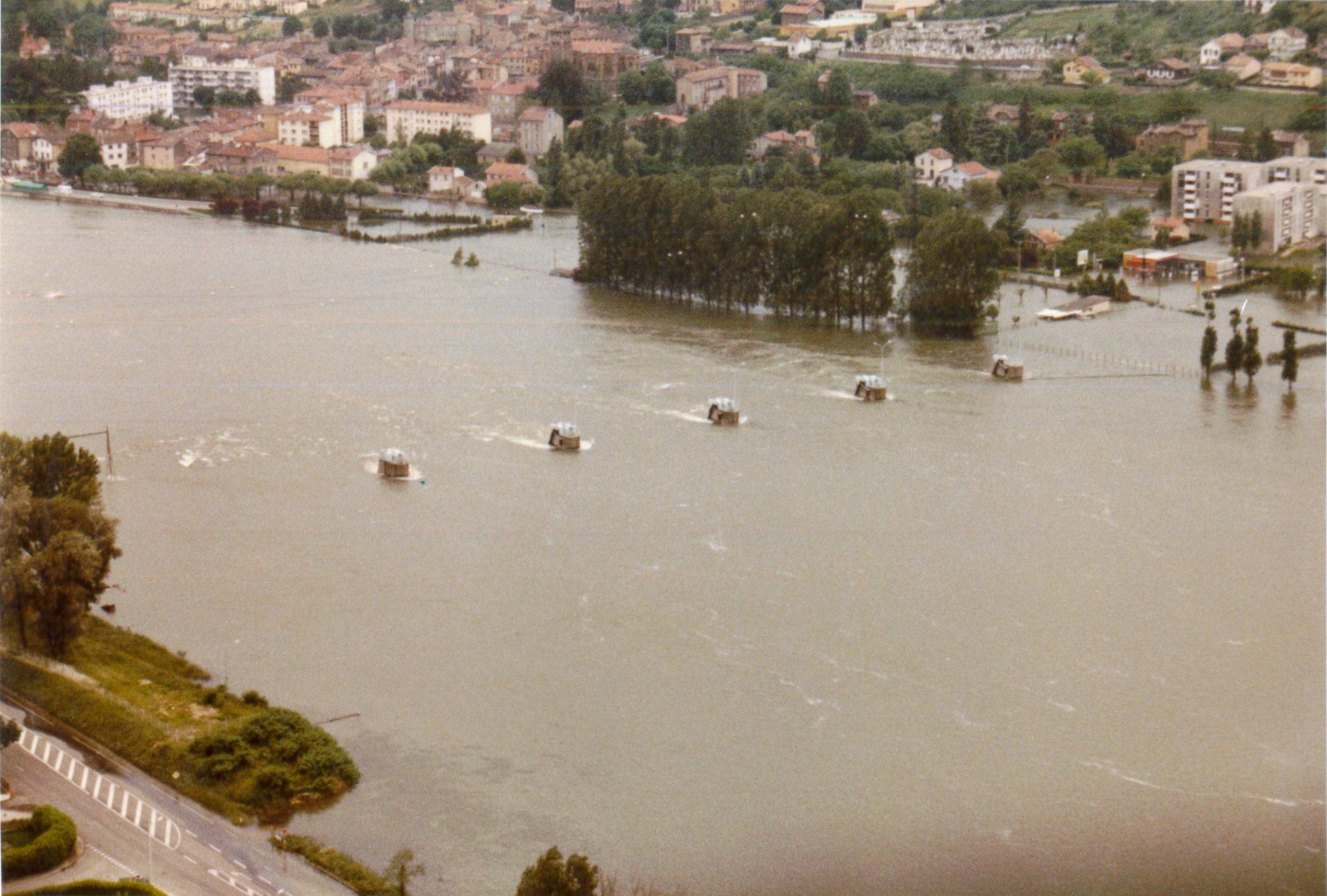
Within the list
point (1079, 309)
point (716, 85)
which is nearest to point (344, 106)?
point (716, 85)

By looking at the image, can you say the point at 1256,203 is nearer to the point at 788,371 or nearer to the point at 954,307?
the point at 954,307

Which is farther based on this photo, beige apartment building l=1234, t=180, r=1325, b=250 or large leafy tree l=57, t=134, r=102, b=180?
large leafy tree l=57, t=134, r=102, b=180

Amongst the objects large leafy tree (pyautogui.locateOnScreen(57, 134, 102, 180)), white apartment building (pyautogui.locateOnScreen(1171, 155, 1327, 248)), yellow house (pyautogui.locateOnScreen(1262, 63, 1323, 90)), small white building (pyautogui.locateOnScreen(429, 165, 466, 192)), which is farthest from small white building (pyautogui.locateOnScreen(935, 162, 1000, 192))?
large leafy tree (pyautogui.locateOnScreen(57, 134, 102, 180))

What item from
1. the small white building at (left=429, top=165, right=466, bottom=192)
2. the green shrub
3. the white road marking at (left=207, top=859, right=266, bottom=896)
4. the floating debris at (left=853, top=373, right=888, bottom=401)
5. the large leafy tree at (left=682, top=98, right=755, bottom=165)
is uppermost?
the large leafy tree at (left=682, top=98, right=755, bottom=165)

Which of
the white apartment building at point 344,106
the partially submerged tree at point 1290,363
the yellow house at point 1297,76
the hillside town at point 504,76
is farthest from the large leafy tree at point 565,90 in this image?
the partially submerged tree at point 1290,363

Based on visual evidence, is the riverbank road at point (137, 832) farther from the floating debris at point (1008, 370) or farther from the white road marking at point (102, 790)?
the floating debris at point (1008, 370)

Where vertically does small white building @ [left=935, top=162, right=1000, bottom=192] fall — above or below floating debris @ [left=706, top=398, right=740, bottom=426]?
above

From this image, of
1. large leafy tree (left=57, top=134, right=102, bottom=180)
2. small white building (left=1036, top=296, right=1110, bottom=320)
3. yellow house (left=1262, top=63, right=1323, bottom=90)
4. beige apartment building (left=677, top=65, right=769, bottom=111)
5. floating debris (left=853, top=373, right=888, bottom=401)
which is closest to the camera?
floating debris (left=853, top=373, right=888, bottom=401)

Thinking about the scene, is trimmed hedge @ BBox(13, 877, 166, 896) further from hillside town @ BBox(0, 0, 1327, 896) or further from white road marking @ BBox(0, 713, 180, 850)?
white road marking @ BBox(0, 713, 180, 850)
